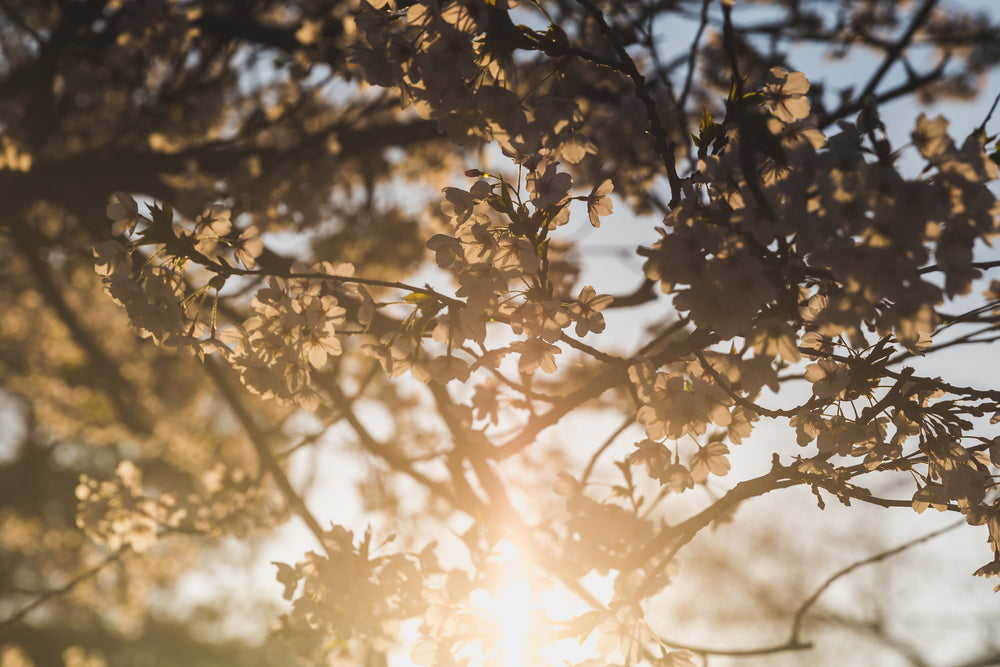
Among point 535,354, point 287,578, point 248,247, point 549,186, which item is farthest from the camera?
point 287,578

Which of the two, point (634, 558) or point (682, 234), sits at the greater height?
point (682, 234)

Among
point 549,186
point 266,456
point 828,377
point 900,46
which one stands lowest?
point 828,377

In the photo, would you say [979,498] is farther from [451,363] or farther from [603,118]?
[603,118]

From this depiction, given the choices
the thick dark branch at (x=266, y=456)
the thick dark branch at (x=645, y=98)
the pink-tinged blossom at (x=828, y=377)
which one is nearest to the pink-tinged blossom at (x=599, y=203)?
the thick dark branch at (x=645, y=98)

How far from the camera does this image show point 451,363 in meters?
1.57

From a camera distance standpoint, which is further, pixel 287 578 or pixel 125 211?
pixel 287 578

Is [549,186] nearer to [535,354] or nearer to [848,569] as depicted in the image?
[535,354]

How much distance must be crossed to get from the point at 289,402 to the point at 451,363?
0.51 metres

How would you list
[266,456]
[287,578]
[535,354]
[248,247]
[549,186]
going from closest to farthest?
[549,186], [535,354], [248,247], [287,578], [266,456]

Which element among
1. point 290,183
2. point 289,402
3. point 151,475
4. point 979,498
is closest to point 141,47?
point 290,183

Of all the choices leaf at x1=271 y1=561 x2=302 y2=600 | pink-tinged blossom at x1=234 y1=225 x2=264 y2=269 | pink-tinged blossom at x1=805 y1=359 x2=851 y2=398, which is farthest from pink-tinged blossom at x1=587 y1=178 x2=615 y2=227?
leaf at x1=271 y1=561 x2=302 y2=600

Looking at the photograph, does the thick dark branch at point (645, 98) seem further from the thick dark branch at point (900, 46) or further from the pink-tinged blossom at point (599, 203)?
the thick dark branch at point (900, 46)

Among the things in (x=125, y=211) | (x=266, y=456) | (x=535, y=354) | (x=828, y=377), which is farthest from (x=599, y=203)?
(x=266, y=456)

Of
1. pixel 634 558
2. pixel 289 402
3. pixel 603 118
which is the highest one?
pixel 603 118
